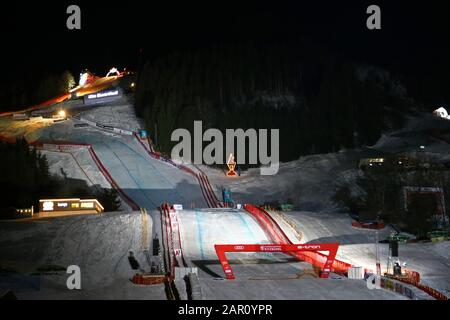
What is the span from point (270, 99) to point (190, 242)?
4712 cm

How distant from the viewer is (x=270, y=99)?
238ft

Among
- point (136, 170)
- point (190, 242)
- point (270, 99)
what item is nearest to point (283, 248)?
point (190, 242)

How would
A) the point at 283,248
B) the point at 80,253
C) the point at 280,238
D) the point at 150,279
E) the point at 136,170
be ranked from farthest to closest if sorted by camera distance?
the point at 136,170 → the point at 280,238 → the point at 80,253 → the point at 283,248 → the point at 150,279

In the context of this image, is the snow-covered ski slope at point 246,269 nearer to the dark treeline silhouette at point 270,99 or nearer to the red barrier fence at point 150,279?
the red barrier fence at point 150,279

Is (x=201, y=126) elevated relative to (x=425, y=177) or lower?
elevated

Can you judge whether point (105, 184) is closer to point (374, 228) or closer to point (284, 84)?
point (374, 228)

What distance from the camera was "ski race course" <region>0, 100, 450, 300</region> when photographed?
1883 centimetres

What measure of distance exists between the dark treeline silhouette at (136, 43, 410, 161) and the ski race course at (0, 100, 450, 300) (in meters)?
11.8

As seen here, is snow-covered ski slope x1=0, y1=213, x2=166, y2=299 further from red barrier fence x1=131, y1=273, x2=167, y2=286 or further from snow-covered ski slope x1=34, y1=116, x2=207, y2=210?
snow-covered ski slope x1=34, y1=116, x2=207, y2=210

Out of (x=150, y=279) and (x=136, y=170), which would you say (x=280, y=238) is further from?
(x=136, y=170)

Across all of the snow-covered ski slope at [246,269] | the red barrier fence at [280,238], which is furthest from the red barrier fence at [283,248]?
the red barrier fence at [280,238]

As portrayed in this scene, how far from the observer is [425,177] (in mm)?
38000
